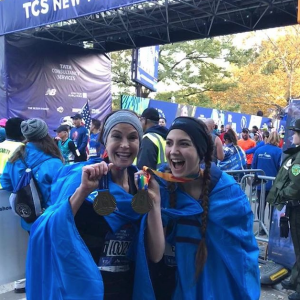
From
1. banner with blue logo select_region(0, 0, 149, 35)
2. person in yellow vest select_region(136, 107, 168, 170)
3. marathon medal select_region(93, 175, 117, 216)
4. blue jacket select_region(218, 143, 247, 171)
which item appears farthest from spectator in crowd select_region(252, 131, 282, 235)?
marathon medal select_region(93, 175, 117, 216)

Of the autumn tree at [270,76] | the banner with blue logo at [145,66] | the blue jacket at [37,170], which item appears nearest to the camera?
the blue jacket at [37,170]

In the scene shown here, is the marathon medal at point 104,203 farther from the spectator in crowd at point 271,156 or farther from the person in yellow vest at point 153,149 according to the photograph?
the spectator in crowd at point 271,156

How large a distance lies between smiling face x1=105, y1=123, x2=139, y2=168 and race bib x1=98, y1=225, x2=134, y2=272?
1.04 feet

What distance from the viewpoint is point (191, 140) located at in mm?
1873

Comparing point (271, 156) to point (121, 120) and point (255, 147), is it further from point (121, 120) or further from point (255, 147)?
point (121, 120)

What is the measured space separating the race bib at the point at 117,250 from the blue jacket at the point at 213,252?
0.34 feet

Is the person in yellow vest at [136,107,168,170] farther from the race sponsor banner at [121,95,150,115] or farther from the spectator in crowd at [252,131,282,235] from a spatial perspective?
the race sponsor banner at [121,95,150,115]

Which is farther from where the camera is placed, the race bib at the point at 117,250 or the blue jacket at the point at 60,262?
the race bib at the point at 117,250

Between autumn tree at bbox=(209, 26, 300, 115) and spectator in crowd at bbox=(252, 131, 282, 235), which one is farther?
autumn tree at bbox=(209, 26, 300, 115)

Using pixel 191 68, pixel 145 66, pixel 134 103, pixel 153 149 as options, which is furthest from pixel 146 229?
pixel 191 68

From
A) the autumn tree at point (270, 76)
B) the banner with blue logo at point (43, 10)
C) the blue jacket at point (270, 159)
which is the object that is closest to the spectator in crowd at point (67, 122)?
the banner with blue logo at point (43, 10)

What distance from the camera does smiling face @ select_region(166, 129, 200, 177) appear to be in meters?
1.85

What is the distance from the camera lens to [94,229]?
1.77 metres

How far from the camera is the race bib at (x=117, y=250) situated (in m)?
1.80
